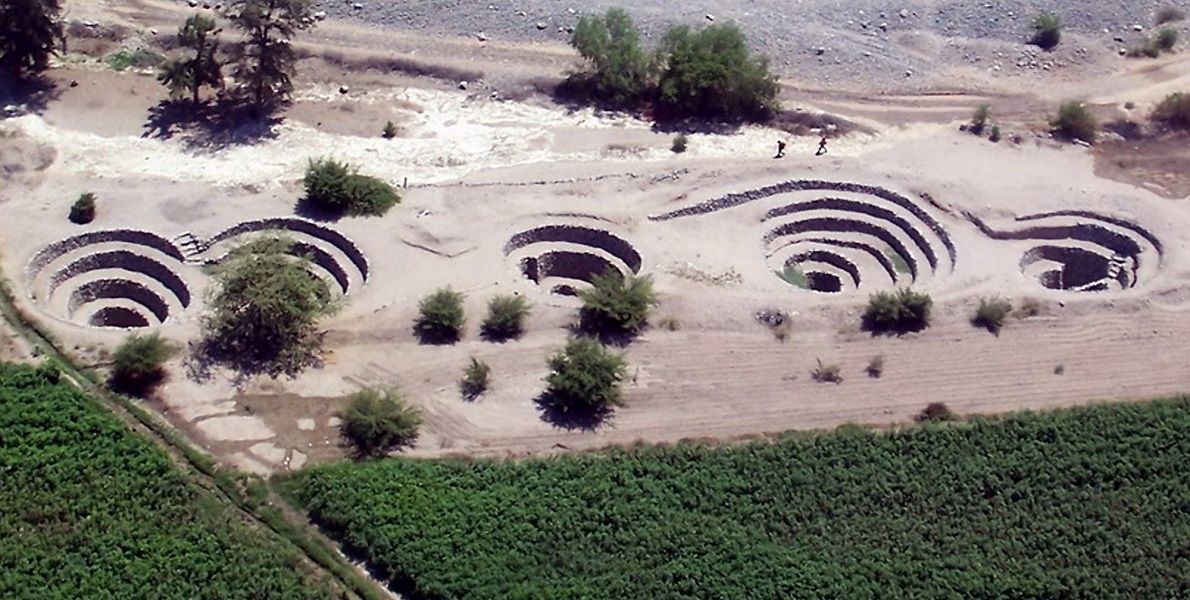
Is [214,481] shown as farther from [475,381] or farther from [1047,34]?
[1047,34]

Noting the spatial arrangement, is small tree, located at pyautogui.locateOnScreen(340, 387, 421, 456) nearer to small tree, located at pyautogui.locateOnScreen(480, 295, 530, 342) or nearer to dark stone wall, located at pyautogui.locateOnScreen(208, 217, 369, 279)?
small tree, located at pyautogui.locateOnScreen(480, 295, 530, 342)

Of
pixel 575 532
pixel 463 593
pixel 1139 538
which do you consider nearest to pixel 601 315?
pixel 575 532

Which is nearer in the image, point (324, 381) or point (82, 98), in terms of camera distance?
point (324, 381)

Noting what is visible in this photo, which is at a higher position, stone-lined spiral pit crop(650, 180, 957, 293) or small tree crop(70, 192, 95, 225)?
stone-lined spiral pit crop(650, 180, 957, 293)

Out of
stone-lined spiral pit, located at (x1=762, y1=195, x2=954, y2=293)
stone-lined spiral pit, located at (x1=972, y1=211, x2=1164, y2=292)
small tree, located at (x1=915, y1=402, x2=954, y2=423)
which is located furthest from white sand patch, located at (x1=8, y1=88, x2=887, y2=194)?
small tree, located at (x1=915, y1=402, x2=954, y2=423)

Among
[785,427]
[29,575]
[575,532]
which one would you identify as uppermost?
[785,427]

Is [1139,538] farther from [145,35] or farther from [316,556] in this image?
[145,35]
